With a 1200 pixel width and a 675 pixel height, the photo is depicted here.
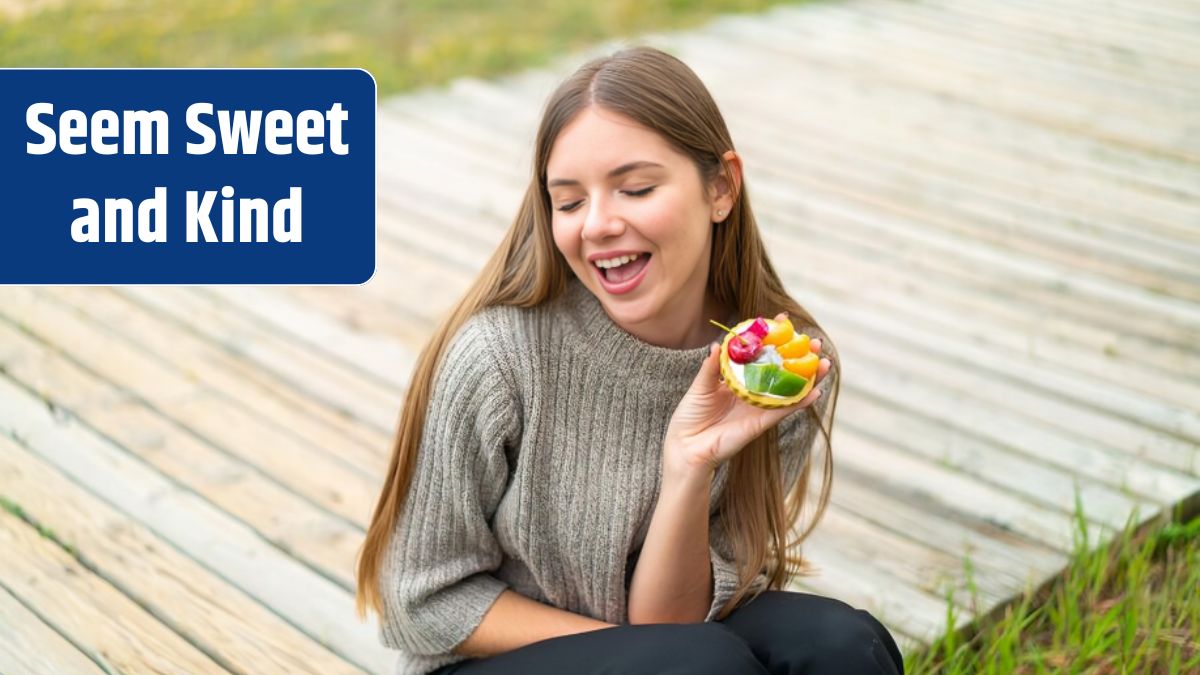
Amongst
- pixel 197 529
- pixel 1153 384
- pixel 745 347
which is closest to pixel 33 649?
pixel 197 529

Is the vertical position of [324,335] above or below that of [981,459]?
below

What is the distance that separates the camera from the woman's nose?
75.5 inches

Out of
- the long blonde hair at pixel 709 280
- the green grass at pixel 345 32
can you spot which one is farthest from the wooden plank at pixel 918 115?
the long blonde hair at pixel 709 280

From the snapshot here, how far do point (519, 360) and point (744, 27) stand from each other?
495 centimetres

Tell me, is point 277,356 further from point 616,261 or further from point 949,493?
point 616,261

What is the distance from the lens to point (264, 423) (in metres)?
3.35

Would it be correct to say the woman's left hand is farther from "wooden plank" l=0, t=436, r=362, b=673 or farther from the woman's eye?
"wooden plank" l=0, t=436, r=362, b=673

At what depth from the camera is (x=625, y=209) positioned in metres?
1.94

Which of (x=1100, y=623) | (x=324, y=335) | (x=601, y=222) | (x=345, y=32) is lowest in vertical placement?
(x=345, y=32)

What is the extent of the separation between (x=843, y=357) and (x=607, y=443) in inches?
70.7

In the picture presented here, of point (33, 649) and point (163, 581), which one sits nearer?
point (33, 649)

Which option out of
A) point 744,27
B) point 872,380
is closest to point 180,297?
point 872,380

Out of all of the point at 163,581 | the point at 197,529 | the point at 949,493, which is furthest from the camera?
the point at 949,493

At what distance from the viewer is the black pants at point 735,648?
1.88 meters
